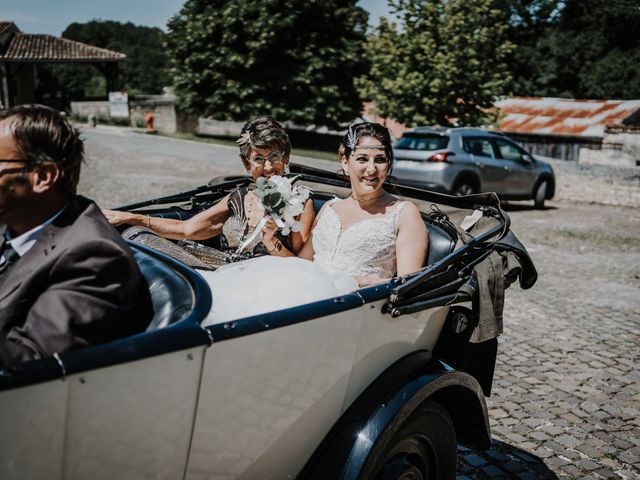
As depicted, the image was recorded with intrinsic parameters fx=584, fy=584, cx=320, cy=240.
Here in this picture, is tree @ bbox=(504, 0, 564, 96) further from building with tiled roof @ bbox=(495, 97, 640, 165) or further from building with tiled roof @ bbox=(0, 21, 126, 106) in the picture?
building with tiled roof @ bbox=(0, 21, 126, 106)

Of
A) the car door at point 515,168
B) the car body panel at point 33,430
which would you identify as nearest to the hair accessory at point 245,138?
the car body panel at point 33,430

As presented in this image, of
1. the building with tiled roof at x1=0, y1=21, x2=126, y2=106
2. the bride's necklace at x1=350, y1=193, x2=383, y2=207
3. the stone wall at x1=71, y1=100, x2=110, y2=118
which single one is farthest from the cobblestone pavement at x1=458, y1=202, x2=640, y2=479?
the building with tiled roof at x1=0, y1=21, x2=126, y2=106

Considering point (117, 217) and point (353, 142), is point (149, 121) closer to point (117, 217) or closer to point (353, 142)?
point (117, 217)

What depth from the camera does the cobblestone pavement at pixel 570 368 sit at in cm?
354

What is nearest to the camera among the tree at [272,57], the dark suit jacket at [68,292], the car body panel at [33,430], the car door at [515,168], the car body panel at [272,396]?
the car body panel at [33,430]

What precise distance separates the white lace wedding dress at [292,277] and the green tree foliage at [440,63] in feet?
58.0

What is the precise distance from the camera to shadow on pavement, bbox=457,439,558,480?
338cm

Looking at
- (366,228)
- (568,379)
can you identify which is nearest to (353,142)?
(366,228)

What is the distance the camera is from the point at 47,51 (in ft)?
128

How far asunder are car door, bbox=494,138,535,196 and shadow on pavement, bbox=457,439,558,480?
11.0 m

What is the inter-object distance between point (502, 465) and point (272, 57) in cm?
2692

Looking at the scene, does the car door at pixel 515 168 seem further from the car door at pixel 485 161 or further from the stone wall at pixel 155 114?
the stone wall at pixel 155 114

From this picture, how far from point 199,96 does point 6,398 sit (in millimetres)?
29028

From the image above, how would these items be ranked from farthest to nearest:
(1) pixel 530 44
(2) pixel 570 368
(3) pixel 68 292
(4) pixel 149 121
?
(1) pixel 530 44 < (4) pixel 149 121 < (2) pixel 570 368 < (3) pixel 68 292
